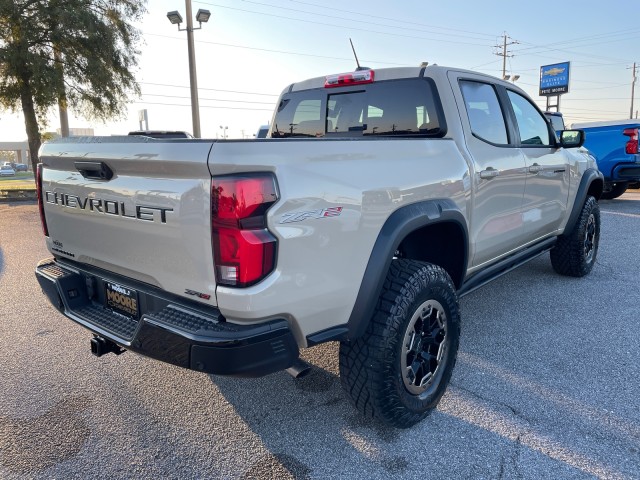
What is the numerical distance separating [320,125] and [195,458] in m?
2.50

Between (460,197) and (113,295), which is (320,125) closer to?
(460,197)

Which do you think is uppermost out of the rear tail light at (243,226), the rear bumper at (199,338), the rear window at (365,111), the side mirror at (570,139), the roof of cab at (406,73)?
the roof of cab at (406,73)

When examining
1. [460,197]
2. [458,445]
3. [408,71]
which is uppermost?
[408,71]

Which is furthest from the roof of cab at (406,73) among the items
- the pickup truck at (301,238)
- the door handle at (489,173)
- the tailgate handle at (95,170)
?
the tailgate handle at (95,170)

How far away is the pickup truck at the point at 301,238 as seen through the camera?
182cm

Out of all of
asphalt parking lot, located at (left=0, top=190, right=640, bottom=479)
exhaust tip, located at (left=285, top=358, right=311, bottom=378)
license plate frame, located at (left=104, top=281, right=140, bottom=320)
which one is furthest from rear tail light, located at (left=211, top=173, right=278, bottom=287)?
asphalt parking lot, located at (left=0, top=190, right=640, bottom=479)

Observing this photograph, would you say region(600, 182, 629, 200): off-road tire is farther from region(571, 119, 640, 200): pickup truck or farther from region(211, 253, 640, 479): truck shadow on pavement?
region(211, 253, 640, 479): truck shadow on pavement

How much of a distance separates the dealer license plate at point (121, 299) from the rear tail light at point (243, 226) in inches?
27.0

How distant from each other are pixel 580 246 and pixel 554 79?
4883 centimetres

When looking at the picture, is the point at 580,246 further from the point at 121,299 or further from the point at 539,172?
the point at 121,299

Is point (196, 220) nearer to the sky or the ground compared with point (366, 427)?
nearer to the sky

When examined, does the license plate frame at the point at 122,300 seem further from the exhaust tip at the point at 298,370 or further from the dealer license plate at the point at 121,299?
the exhaust tip at the point at 298,370

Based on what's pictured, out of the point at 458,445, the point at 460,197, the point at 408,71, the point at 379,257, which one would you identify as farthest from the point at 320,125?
the point at 458,445

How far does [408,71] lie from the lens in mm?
3236
